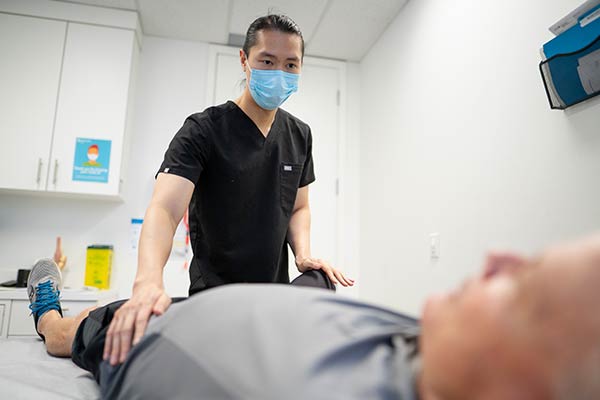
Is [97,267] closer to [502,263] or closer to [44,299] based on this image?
[44,299]

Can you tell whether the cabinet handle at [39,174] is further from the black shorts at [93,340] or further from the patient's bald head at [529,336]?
the patient's bald head at [529,336]

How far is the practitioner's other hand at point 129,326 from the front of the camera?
0.81 metres

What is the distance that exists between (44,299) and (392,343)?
4.63 feet

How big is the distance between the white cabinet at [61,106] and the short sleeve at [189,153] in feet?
4.81

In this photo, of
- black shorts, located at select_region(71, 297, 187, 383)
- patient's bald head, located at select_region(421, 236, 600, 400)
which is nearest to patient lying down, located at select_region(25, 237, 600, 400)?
patient's bald head, located at select_region(421, 236, 600, 400)

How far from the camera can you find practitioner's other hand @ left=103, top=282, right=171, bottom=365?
0.81 m

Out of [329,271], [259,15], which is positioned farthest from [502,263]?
[259,15]

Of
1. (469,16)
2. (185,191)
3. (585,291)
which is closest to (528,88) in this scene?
(469,16)

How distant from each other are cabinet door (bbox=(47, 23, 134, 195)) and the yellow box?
1.31 ft

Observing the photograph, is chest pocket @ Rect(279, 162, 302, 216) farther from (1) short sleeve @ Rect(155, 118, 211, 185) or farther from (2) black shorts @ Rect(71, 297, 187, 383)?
(2) black shorts @ Rect(71, 297, 187, 383)

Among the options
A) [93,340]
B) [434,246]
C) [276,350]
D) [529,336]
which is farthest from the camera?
[434,246]

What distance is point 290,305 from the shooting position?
61cm

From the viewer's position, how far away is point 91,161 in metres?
2.63

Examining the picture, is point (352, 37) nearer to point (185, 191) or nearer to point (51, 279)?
point (185, 191)
